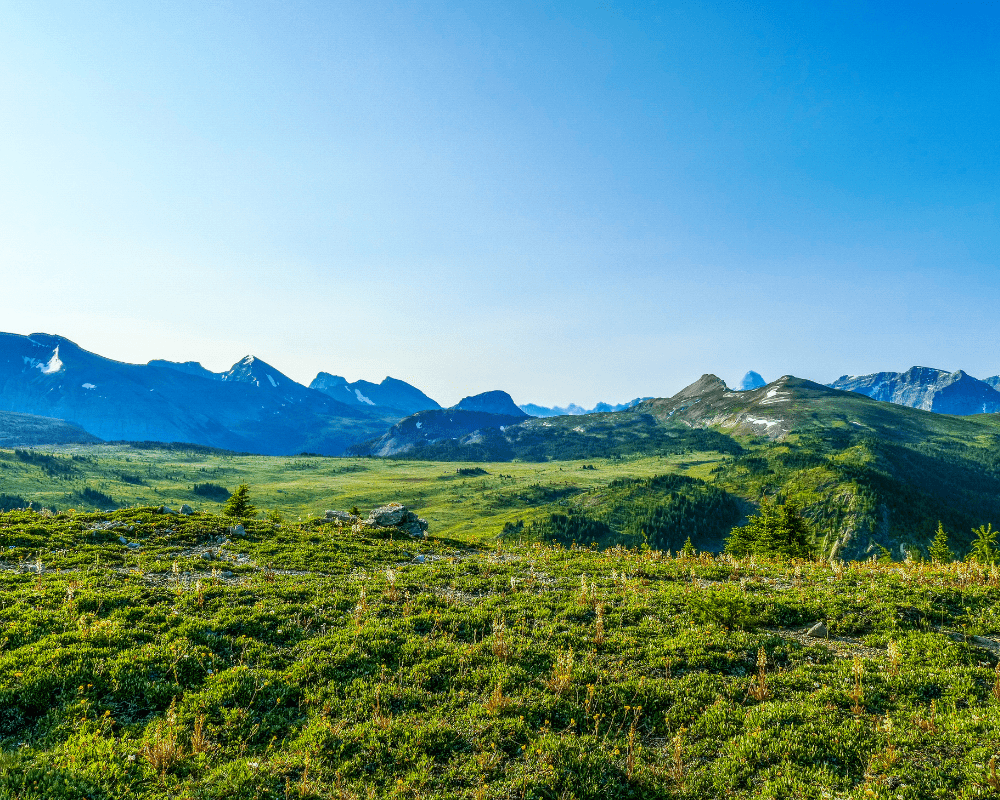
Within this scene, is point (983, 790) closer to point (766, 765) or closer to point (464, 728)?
point (766, 765)

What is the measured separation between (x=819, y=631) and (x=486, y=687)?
1243 cm

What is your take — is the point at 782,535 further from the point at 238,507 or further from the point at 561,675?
the point at 238,507

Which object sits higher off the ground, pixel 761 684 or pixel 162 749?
pixel 761 684

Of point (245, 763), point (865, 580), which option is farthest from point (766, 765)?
point (865, 580)

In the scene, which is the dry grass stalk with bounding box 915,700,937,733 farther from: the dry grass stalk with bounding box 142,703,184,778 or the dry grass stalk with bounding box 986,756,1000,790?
the dry grass stalk with bounding box 142,703,184,778

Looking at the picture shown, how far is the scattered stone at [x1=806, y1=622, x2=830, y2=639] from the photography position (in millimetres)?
16514

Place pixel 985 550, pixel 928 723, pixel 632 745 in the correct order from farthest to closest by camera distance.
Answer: pixel 985 550 < pixel 928 723 < pixel 632 745

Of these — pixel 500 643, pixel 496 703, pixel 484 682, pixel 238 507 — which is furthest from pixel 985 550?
pixel 238 507

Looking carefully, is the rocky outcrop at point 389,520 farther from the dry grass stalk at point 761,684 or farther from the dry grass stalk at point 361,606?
the dry grass stalk at point 761,684

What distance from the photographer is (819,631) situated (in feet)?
54.5

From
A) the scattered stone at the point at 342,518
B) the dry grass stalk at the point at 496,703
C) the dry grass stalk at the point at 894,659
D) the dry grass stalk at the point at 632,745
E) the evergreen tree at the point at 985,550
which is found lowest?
the evergreen tree at the point at 985,550

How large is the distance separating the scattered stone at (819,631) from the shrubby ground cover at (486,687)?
1.57 ft

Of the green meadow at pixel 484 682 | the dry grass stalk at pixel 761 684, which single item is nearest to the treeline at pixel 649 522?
the green meadow at pixel 484 682

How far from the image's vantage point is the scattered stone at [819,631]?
16.5m
